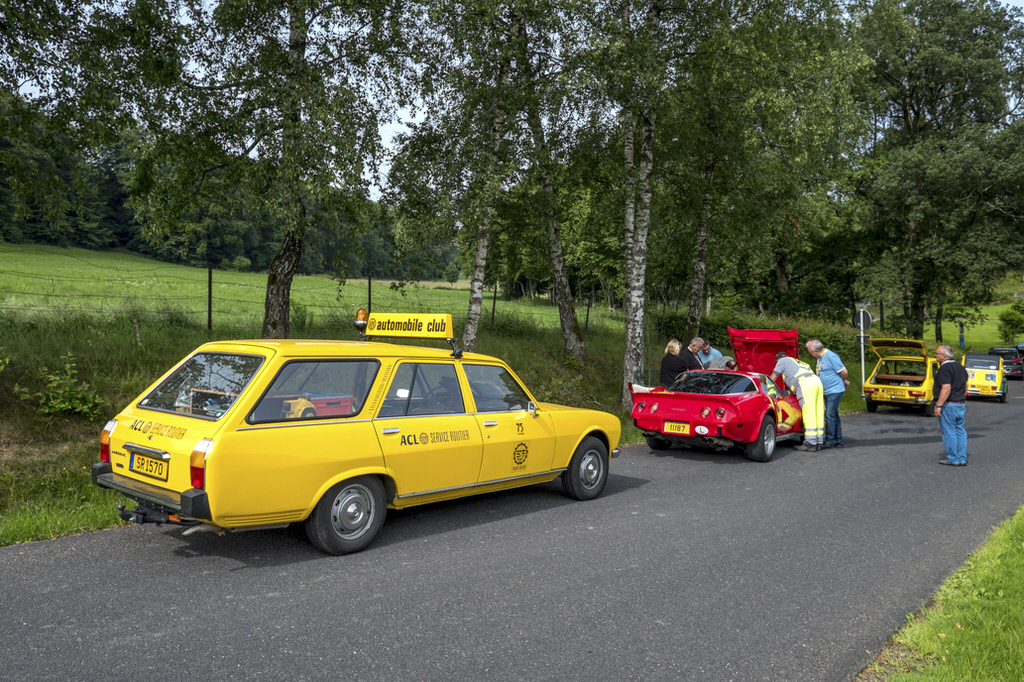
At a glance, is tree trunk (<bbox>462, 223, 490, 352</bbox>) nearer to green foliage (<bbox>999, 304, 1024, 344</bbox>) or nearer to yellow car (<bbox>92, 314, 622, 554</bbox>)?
yellow car (<bbox>92, 314, 622, 554</bbox>)

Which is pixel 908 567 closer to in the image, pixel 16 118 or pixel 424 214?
pixel 424 214

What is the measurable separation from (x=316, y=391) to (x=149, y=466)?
129 centimetres

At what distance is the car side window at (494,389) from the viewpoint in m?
6.84

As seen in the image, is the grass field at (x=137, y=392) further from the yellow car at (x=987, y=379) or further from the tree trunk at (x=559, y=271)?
the yellow car at (x=987, y=379)

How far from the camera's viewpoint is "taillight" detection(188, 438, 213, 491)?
4.78m

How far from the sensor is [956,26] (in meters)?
33.4

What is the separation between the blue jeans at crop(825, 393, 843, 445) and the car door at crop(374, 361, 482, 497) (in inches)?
322

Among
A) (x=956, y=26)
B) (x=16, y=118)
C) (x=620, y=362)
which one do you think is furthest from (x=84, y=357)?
(x=956, y=26)

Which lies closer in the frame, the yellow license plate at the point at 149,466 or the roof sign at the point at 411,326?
the yellow license plate at the point at 149,466

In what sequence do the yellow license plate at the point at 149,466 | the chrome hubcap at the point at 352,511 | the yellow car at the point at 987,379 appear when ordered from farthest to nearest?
the yellow car at the point at 987,379 → the chrome hubcap at the point at 352,511 → the yellow license plate at the point at 149,466

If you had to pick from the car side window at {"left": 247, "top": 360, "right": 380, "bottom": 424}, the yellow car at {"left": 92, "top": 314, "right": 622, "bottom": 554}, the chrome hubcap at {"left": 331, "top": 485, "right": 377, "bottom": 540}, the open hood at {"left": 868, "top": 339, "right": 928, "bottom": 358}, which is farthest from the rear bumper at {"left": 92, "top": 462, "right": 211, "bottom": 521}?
the open hood at {"left": 868, "top": 339, "right": 928, "bottom": 358}

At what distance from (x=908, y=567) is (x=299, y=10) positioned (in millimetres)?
10852

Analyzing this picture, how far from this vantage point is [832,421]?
40.7 feet

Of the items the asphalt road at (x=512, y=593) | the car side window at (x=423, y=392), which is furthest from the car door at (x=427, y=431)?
the asphalt road at (x=512, y=593)
